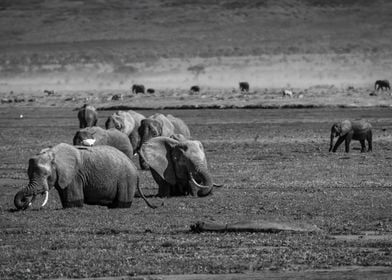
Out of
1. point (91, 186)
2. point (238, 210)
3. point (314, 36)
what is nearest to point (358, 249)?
point (238, 210)

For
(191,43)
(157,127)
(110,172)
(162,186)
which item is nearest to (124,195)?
(110,172)

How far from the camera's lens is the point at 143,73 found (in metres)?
112

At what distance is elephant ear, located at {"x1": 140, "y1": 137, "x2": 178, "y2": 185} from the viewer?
1936cm

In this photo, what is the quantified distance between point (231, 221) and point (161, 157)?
153 inches

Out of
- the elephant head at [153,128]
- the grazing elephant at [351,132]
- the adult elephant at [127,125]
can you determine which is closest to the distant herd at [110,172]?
the elephant head at [153,128]

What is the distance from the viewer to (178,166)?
19.4 metres

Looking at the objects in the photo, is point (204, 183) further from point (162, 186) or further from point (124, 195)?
point (124, 195)

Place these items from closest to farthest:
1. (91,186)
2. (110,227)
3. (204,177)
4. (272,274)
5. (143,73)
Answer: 1. (272,274)
2. (110,227)
3. (91,186)
4. (204,177)
5. (143,73)

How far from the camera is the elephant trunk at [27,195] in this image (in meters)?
16.4

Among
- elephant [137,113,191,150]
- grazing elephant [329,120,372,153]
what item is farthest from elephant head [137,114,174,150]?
grazing elephant [329,120,372,153]

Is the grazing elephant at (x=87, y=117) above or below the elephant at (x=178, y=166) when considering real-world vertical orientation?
below

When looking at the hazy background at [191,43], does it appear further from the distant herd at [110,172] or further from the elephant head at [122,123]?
the distant herd at [110,172]

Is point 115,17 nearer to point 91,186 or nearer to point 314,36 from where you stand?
point 314,36

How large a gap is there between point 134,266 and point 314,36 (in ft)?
381
